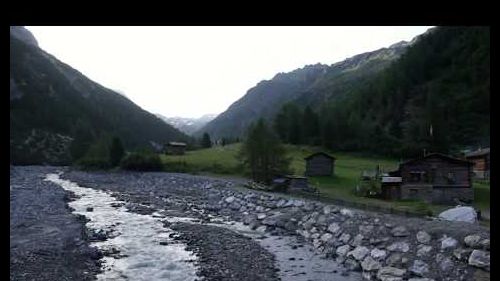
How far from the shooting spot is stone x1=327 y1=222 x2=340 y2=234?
32.3 meters

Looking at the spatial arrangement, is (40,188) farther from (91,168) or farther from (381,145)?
(381,145)

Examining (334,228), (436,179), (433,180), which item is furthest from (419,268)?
(436,179)

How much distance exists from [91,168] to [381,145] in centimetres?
5500

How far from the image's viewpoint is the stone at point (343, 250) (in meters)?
27.9

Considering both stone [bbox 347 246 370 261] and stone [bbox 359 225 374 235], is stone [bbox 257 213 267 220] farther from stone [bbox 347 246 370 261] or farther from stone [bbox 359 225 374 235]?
stone [bbox 347 246 370 261]

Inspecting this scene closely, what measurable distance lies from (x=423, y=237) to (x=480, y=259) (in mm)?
4331

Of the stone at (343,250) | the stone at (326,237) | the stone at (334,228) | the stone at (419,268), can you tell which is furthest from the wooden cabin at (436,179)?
the stone at (419,268)

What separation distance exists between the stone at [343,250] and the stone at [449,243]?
527cm

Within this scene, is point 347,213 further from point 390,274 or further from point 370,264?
point 390,274

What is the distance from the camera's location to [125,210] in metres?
44.6

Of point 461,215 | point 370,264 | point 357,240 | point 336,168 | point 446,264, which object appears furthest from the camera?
point 336,168

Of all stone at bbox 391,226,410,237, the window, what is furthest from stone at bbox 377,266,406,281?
the window

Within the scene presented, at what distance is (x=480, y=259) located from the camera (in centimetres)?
2211
